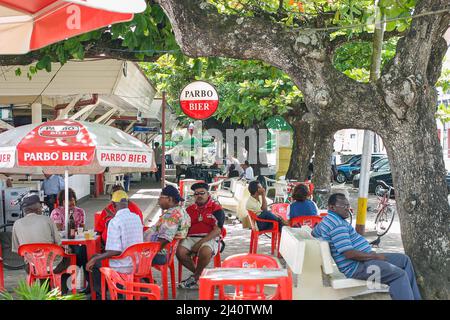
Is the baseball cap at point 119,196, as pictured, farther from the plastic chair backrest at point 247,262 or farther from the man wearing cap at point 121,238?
the plastic chair backrest at point 247,262

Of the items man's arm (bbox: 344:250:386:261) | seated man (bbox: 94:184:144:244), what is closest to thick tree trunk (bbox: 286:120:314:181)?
seated man (bbox: 94:184:144:244)

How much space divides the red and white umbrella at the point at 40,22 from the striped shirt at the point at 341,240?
123 inches

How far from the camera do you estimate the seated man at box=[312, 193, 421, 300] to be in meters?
5.86

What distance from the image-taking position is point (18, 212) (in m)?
11.7

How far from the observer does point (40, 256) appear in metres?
6.85

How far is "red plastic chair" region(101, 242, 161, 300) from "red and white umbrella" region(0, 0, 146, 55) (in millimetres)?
2360

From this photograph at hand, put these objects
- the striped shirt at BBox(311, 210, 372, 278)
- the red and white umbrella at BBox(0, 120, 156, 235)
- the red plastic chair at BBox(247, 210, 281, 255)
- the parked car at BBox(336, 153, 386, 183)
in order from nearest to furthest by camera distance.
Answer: the striped shirt at BBox(311, 210, 372, 278), the red and white umbrella at BBox(0, 120, 156, 235), the red plastic chair at BBox(247, 210, 281, 255), the parked car at BBox(336, 153, 386, 183)

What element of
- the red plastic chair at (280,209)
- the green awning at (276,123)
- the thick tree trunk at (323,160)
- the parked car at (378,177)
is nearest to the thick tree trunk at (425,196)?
the red plastic chair at (280,209)

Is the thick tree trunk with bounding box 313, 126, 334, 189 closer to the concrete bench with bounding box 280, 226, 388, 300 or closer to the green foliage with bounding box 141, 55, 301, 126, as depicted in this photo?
the green foliage with bounding box 141, 55, 301, 126

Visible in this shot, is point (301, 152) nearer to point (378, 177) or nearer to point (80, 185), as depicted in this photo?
point (378, 177)

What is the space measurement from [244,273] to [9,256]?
21.1 feet
